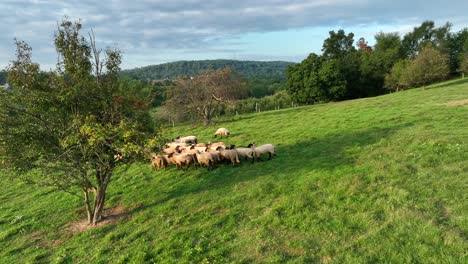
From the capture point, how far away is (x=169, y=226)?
11.1m

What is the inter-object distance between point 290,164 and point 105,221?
27.5 ft

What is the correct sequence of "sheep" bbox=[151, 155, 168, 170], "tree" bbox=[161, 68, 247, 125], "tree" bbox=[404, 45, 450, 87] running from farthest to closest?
1. "tree" bbox=[404, 45, 450, 87]
2. "tree" bbox=[161, 68, 247, 125]
3. "sheep" bbox=[151, 155, 168, 170]

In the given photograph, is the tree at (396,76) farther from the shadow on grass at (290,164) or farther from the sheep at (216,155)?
the sheep at (216,155)

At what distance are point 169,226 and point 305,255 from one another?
16.3 ft

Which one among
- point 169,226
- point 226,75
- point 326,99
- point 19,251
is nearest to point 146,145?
point 169,226

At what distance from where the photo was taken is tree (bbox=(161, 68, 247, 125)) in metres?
32.4

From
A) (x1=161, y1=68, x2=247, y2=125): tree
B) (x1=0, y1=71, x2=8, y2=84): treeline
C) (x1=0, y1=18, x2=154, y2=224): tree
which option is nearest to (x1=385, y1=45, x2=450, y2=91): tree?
(x1=161, y1=68, x2=247, y2=125): tree

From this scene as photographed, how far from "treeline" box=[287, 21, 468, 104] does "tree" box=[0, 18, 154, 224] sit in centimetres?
4650

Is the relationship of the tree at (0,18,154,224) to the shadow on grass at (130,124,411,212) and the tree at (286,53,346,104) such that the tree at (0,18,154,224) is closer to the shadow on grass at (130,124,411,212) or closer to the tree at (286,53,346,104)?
the shadow on grass at (130,124,411,212)

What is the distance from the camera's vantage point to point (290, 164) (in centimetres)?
1534

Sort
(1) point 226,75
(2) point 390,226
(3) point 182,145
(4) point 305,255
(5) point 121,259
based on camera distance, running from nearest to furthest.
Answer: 1. (4) point 305,255
2. (2) point 390,226
3. (5) point 121,259
4. (3) point 182,145
5. (1) point 226,75

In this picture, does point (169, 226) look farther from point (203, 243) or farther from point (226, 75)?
point (226, 75)

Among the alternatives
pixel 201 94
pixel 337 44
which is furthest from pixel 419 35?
pixel 201 94

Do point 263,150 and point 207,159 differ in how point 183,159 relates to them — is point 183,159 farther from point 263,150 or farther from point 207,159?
point 263,150
